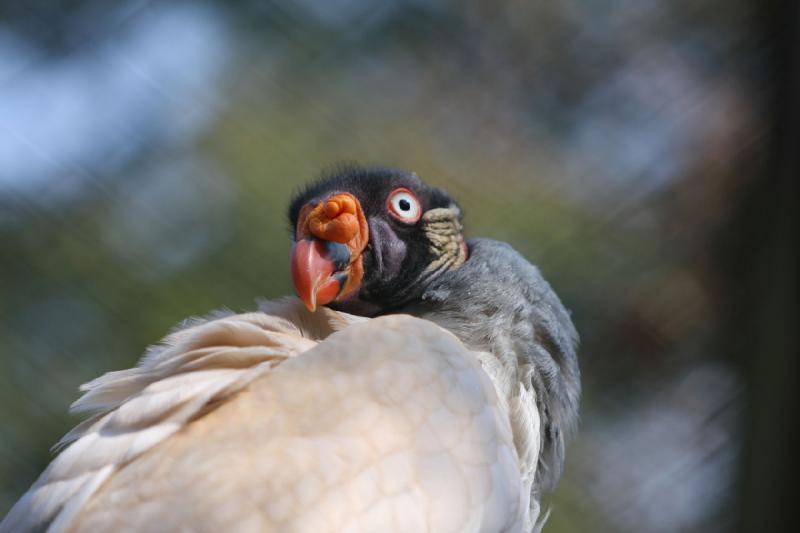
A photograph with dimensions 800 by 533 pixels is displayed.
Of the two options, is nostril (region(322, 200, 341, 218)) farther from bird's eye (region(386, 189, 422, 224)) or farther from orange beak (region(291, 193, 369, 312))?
bird's eye (region(386, 189, 422, 224))

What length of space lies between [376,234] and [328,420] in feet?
2.06

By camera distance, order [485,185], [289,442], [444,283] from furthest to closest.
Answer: [485,185]
[444,283]
[289,442]

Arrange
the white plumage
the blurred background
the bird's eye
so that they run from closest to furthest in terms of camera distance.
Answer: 1. the white plumage
2. the bird's eye
3. the blurred background

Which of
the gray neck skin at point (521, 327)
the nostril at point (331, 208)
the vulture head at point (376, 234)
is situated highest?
the nostril at point (331, 208)

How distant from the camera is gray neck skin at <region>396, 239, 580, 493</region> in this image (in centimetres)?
154

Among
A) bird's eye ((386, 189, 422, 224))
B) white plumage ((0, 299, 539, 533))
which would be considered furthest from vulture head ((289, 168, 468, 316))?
white plumage ((0, 299, 539, 533))

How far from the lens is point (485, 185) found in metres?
2.74

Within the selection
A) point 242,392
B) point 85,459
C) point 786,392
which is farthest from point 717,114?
point 85,459

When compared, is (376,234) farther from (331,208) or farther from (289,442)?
(289,442)

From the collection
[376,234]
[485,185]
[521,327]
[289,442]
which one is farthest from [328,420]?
[485,185]

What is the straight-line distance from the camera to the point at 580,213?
2.82 metres

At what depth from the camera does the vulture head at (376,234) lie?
162 centimetres

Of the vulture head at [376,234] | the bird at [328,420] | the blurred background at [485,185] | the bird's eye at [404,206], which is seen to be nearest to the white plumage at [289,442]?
the bird at [328,420]

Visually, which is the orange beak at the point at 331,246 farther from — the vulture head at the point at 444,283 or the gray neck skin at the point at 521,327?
the gray neck skin at the point at 521,327
